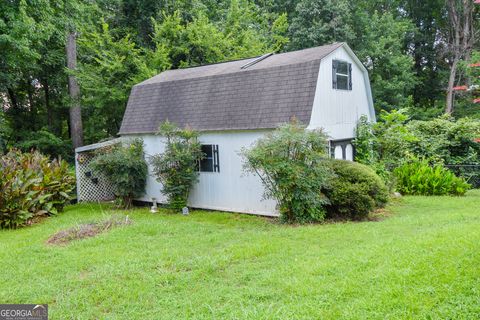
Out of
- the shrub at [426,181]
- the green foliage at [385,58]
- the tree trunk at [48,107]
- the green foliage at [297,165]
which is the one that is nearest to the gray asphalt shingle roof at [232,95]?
the green foliage at [297,165]

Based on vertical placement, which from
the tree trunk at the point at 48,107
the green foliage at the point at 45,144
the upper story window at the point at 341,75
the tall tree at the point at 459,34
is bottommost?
the green foliage at the point at 45,144

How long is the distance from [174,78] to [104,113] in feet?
22.3

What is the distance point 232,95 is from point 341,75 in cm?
307

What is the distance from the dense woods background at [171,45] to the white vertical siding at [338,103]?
23.7 feet

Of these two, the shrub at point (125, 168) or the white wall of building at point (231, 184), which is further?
the shrub at point (125, 168)

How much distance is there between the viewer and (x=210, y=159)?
1062 cm

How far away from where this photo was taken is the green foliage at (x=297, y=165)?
26.2ft

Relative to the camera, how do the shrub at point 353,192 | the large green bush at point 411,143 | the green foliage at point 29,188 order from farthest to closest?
1. the large green bush at point 411,143
2. the green foliage at point 29,188
3. the shrub at point 353,192

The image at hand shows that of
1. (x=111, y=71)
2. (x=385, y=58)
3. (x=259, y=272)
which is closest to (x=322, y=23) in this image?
(x=385, y=58)

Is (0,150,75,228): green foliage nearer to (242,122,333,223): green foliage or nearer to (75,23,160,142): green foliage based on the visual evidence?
(75,23,160,142): green foliage

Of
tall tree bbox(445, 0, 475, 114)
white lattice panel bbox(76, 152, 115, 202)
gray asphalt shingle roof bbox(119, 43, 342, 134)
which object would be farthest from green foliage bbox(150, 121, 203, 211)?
tall tree bbox(445, 0, 475, 114)

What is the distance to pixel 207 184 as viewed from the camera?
1073 cm

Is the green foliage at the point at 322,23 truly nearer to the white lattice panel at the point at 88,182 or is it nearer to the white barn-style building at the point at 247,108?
the white barn-style building at the point at 247,108

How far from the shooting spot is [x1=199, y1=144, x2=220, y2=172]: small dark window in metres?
10.5
